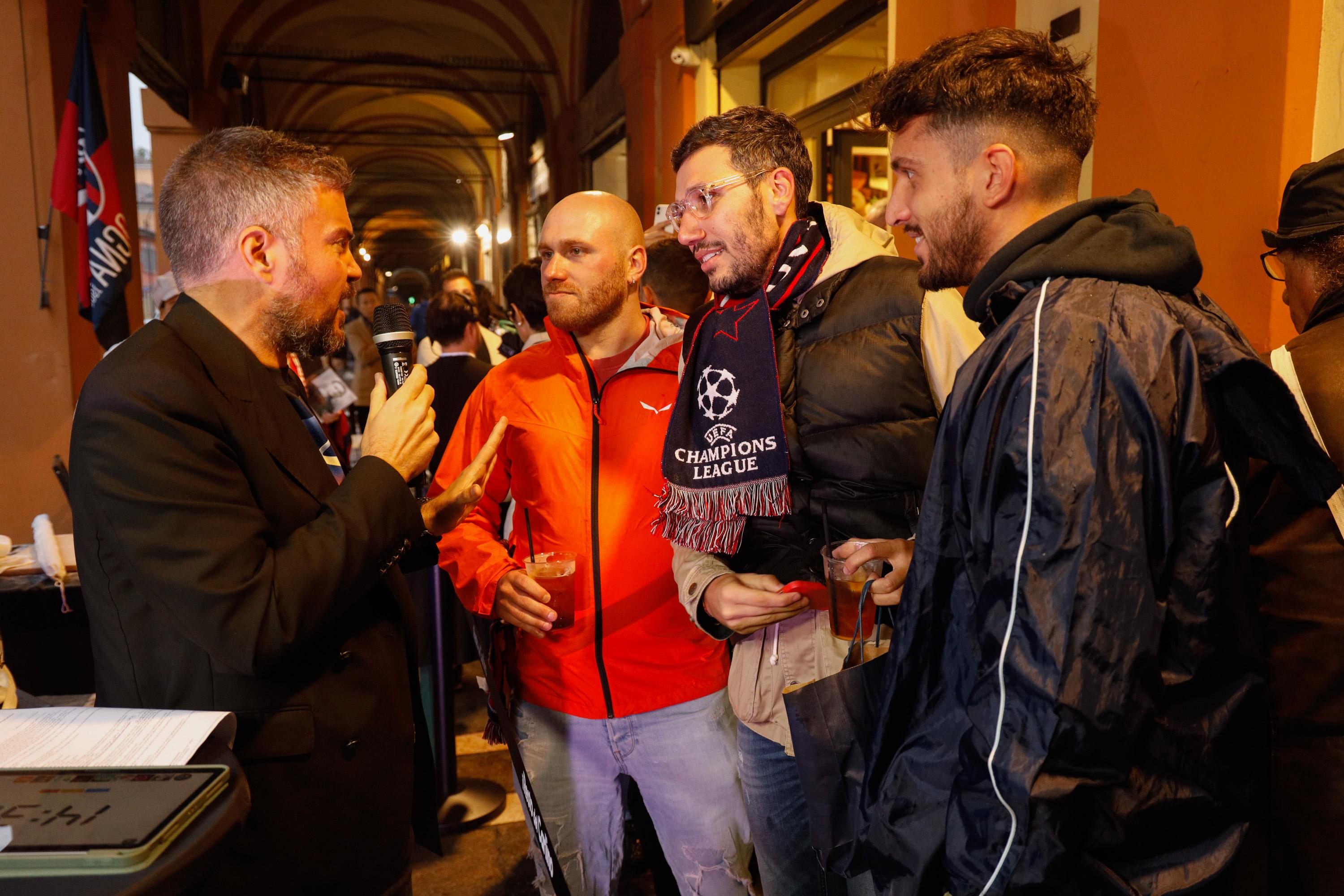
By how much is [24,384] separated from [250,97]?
10.3 metres

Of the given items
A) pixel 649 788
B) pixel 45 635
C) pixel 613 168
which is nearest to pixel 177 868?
pixel 649 788

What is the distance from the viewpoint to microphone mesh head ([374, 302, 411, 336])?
1942 mm

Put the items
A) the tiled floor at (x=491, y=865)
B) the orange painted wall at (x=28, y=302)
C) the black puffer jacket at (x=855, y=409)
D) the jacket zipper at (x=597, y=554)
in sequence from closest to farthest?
the black puffer jacket at (x=855, y=409), the jacket zipper at (x=597, y=554), the tiled floor at (x=491, y=865), the orange painted wall at (x=28, y=302)

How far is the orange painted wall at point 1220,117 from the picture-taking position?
2.23m

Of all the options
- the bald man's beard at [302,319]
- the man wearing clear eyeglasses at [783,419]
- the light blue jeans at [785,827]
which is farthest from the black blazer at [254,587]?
the light blue jeans at [785,827]

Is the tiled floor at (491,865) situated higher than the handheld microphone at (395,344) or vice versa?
the handheld microphone at (395,344)

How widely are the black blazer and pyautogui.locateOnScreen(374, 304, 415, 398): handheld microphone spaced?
324 mm

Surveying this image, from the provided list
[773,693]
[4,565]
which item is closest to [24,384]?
[4,565]

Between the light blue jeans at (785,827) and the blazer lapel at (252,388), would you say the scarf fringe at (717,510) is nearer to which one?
the light blue jeans at (785,827)

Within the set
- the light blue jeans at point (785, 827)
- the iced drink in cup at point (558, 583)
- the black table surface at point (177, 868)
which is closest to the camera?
the black table surface at point (177, 868)

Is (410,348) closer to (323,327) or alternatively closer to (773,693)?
(323,327)

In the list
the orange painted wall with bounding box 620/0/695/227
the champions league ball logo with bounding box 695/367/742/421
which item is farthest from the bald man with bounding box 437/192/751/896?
the orange painted wall with bounding box 620/0/695/227

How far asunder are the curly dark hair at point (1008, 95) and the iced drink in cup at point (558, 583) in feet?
4.00

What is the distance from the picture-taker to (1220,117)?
241 centimetres
